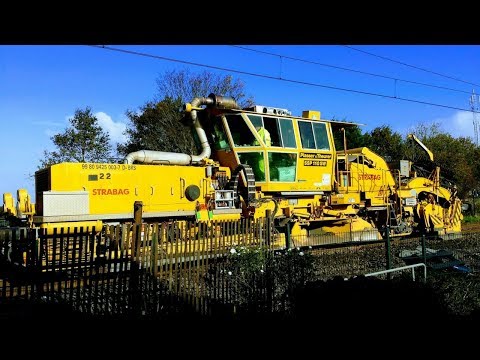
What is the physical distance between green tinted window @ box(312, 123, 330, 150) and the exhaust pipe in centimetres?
302

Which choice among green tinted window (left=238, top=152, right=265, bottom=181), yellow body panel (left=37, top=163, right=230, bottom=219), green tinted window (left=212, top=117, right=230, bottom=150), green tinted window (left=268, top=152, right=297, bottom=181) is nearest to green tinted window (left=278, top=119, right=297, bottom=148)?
green tinted window (left=268, top=152, right=297, bottom=181)

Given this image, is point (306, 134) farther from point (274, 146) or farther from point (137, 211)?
point (137, 211)

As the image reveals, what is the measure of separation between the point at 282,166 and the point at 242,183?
5.58 ft

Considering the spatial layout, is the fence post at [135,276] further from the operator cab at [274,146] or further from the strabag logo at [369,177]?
the strabag logo at [369,177]

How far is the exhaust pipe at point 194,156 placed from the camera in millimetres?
13641

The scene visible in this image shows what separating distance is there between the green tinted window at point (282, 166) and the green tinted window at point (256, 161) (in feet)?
0.88

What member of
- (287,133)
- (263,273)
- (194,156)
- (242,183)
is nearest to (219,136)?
(194,156)

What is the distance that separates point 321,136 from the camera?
16.5 meters

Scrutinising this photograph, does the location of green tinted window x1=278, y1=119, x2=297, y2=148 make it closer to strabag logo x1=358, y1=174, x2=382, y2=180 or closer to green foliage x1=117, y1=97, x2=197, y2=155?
strabag logo x1=358, y1=174, x2=382, y2=180

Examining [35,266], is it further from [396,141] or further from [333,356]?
[396,141]

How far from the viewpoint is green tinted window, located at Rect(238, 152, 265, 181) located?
14867mm

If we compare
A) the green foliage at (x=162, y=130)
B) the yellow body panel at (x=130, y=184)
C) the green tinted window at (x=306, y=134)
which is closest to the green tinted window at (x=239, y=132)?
the yellow body panel at (x=130, y=184)

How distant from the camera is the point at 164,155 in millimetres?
13891
